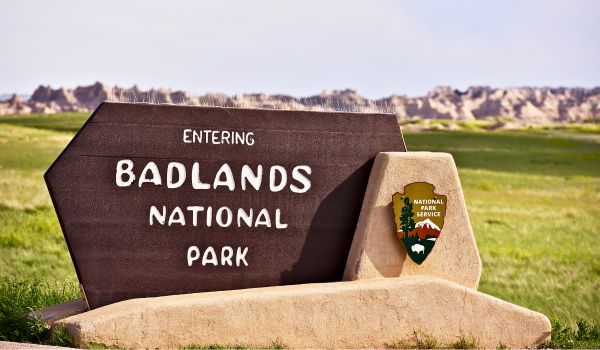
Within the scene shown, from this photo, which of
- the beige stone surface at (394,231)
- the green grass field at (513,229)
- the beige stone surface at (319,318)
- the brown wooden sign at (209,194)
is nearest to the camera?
the beige stone surface at (319,318)

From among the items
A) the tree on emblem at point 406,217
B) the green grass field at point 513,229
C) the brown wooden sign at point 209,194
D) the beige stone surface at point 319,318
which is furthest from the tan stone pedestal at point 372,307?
the green grass field at point 513,229

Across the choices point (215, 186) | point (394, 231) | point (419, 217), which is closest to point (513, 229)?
point (419, 217)

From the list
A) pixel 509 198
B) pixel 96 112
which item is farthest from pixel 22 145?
pixel 96 112

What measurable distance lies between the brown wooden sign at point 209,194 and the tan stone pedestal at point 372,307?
11.2 inches

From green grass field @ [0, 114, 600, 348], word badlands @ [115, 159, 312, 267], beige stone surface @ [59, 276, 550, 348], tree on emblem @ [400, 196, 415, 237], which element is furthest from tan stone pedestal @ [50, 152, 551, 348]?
green grass field @ [0, 114, 600, 348]

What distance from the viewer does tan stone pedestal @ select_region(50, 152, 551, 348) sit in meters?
9.39

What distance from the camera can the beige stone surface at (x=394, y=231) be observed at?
10086 millimetres

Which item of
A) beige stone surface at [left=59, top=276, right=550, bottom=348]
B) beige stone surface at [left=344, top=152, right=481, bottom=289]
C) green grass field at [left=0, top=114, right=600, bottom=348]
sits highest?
beige stone surface at [left=344, top=152, right=481, bottom=289]

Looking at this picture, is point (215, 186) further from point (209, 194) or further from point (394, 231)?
point (394, 231)

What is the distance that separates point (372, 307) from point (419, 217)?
1206 mm

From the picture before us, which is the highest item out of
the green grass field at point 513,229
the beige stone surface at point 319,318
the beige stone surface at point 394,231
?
the beige stone surface at point 394,231

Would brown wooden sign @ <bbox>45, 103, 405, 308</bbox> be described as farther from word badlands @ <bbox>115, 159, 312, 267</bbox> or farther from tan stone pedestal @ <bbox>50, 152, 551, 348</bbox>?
tan stone pedestal @ <bbox>50, 152, 551, 348</bbox>

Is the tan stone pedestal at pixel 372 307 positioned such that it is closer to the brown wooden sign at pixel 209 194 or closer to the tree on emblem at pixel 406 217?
the tree on emblem at pixel 406 217

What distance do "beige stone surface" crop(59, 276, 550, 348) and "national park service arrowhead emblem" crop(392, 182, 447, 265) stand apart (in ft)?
1.26
